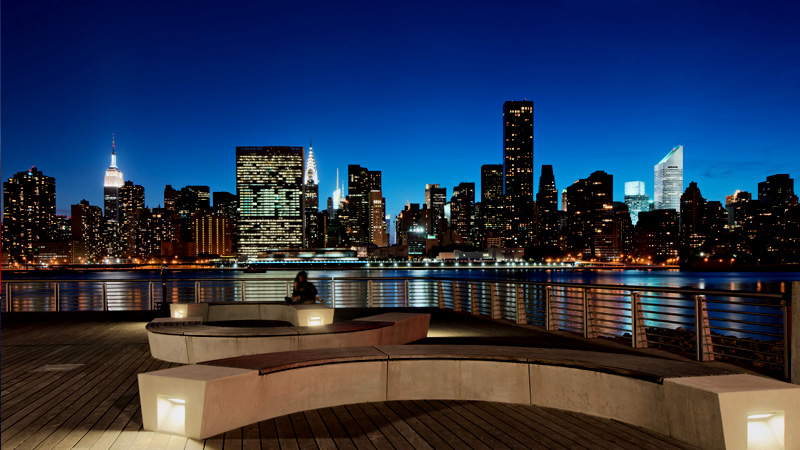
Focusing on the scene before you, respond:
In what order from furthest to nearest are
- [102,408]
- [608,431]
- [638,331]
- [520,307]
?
[520,307]
[638,331]
[102,408]
[608,431]

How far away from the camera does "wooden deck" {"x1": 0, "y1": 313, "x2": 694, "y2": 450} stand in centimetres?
463

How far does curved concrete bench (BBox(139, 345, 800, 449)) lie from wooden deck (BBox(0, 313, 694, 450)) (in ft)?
0.41

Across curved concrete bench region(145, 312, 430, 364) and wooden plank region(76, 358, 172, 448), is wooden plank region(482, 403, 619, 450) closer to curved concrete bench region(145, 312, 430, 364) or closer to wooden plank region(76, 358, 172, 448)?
curved concrete bench region(145, 312, 430, 364)

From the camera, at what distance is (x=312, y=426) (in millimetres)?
5156

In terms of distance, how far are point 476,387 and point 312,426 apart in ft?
6.09

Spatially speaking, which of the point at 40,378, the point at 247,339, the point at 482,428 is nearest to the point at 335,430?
the point at 482,428

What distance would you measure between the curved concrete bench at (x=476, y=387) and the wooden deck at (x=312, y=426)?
0.12 metres

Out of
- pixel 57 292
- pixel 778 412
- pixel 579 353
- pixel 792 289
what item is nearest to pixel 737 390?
pixel 778 412

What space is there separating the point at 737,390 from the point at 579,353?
214 centimetres

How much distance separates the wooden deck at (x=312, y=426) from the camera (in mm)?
4633

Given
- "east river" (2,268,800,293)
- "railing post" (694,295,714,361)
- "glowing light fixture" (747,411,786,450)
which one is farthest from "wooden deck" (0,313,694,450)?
"east river" (2,268,800,293)

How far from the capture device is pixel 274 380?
A: 17.5 ft

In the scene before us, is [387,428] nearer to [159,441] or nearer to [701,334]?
[159,441]

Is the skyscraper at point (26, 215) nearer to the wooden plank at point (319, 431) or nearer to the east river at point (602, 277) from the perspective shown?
the east river at point (602, 277)
